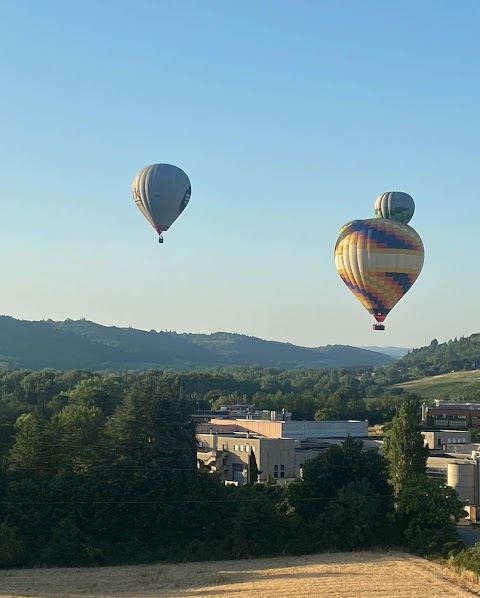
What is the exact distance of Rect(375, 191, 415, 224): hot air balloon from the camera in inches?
3920

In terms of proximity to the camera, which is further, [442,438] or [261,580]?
[442,438]

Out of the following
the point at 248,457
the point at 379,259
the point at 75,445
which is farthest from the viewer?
the point at 248,457

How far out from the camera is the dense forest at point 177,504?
55094mm

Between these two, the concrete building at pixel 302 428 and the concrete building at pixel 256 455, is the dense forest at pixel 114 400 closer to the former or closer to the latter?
the concrete building at pixel 302 428

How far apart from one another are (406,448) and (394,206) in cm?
4181

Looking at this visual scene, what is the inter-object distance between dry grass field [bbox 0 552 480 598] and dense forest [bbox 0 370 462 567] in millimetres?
2110

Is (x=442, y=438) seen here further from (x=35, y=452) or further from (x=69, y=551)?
(x=69, y=551)

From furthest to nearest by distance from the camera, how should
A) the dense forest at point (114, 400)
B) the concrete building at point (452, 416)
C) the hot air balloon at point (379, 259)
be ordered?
the concrete building at point (452, 416)
the dense forest at point (114, 400)
the hot air balloon at point (379, 259)

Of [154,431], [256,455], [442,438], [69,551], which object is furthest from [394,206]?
[69,551]

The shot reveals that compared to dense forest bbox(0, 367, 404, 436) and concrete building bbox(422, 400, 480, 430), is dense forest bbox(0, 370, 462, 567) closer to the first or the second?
dense forest bbox(0, 367, 404, 436)

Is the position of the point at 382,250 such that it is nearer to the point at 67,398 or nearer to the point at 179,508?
the point at 179,508

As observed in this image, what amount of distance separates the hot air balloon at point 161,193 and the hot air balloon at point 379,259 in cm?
1445

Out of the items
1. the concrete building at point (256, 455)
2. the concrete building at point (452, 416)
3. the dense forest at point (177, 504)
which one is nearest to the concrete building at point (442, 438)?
the concrete building at point (256, 455)

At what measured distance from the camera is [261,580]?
47.9 m
